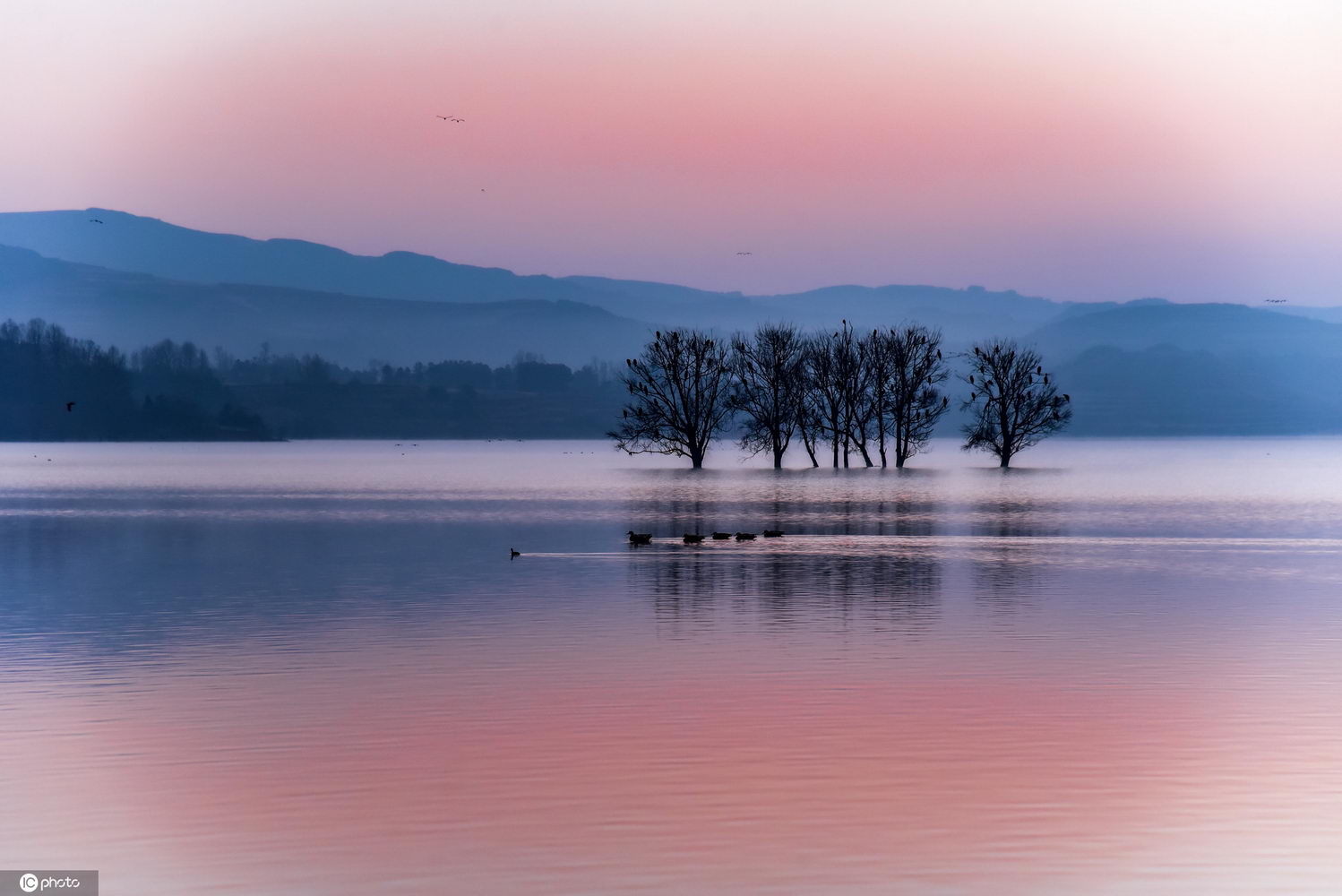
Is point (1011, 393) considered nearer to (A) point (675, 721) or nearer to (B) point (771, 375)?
(B) point (771, 375)

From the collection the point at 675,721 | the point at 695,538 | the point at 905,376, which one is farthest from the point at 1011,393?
the point at 675,721

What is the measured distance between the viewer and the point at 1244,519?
70688 millimetres

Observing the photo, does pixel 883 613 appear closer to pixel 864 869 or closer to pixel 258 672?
pixel 258 672

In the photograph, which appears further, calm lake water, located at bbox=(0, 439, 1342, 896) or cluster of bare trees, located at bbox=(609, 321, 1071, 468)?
cluster of bare trees, located at bbox=(609, 321, 1071, 468)

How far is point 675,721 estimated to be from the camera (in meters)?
21.2

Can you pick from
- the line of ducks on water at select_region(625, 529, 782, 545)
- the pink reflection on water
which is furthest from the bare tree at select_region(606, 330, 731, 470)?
the pink reflection on water

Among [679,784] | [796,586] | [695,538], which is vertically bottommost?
[679,784]

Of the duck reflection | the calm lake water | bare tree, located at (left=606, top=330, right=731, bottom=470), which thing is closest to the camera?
the calm lake water

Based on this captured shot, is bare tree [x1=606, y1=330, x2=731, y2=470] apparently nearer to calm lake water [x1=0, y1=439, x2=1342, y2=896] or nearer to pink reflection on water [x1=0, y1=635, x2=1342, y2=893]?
calm lake water [x1=0, y1=439, x2=1342, y2=896]

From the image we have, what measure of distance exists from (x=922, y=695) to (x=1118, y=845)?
7.74 meters

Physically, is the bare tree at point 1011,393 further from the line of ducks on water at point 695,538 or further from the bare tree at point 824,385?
the line of ducks on water at point 695,538

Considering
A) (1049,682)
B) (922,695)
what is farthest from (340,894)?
(1049,682)

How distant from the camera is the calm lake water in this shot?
1512 centimetres

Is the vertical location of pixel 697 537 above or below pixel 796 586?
above
